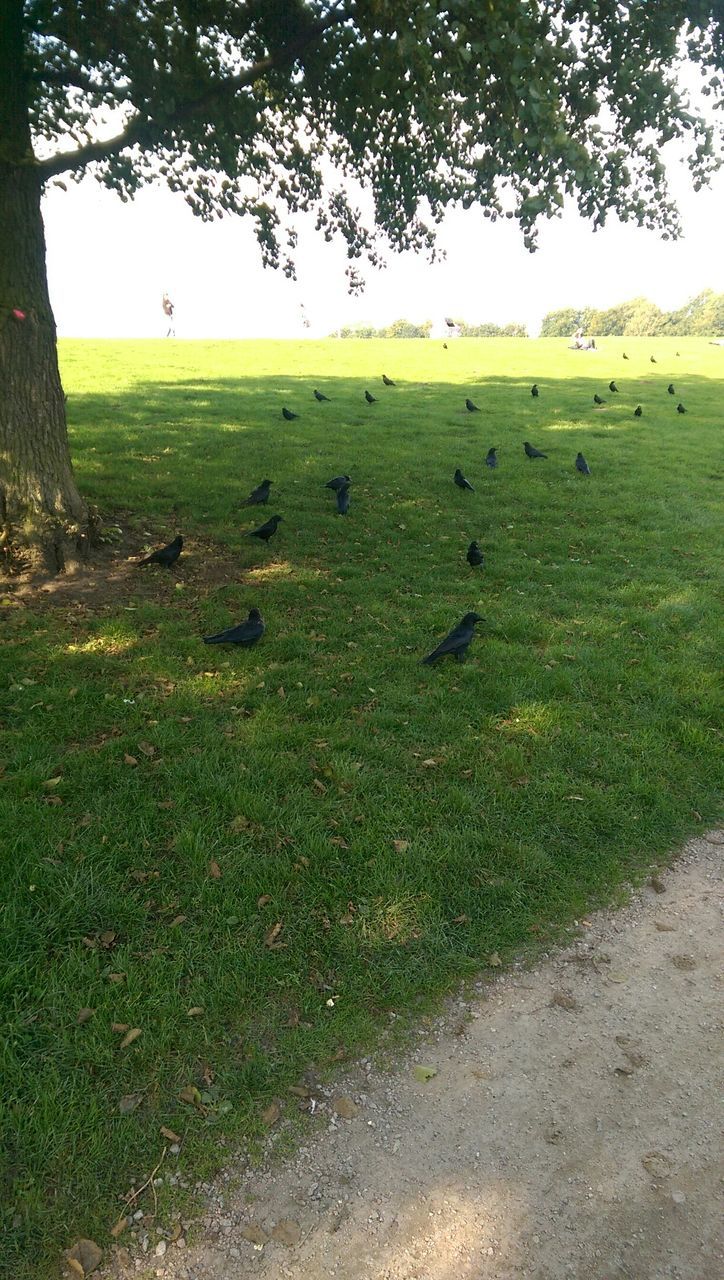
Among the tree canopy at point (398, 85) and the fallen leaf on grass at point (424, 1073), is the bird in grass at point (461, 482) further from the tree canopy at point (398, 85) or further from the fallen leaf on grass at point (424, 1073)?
the fallen leaf on grass at point (424, 1073)

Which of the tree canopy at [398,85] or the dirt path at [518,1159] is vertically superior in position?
the tree canopy at [398,85]

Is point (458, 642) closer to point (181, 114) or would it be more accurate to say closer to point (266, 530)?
point (266, 530)

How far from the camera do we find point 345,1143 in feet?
11.0

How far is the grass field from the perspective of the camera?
3.65 m

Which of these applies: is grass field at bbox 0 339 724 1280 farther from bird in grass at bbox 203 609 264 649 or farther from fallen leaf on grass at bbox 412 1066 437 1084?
fallen leaf on grass at bbox 412 1066 437 1084

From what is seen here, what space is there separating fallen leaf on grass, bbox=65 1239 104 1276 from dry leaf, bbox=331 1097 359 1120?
1162mm

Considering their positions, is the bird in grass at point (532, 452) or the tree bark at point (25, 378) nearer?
the tree bark at point (25, 378)

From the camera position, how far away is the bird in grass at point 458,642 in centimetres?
731

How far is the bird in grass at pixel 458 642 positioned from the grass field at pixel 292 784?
0.17 meters

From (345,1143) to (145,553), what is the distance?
25.0 ft

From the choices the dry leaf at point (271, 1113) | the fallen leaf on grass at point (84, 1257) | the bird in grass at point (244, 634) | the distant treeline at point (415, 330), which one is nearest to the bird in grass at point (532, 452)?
the bird in grass at point (244, 634)

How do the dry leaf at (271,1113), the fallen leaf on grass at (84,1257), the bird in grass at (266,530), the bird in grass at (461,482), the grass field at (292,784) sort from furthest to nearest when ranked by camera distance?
the bird in grass at (461,482)
the bird in grass at (266,530)
the grass field at (292,784)
the dry leaf at (271,1113)
the fallen leaf on grass at (84,1257)

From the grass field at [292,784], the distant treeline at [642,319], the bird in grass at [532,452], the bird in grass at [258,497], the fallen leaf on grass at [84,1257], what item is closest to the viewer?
the fallen leaf on grass at [84,1257]

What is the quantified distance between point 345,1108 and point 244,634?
4.71 metres
